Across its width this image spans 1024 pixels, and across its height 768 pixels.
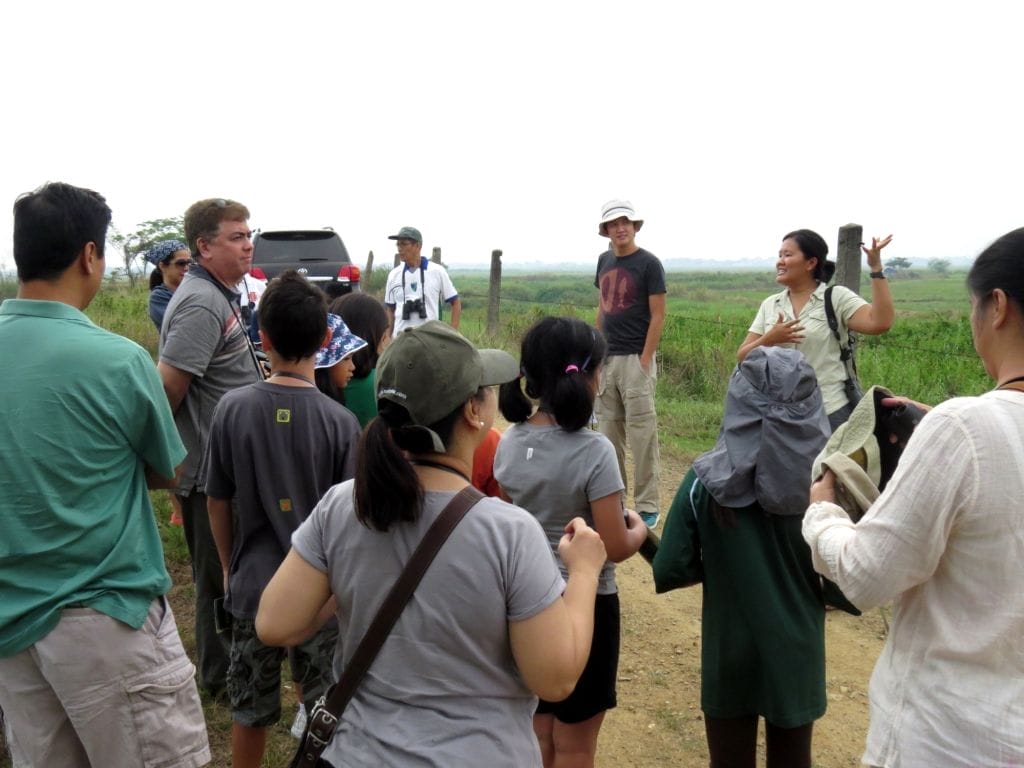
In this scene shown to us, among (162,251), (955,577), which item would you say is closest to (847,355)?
(955,577)

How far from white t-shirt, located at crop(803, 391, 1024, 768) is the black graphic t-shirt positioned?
13.1 feet

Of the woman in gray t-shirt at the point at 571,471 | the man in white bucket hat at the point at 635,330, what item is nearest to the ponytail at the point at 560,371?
the woman in gray t-shirt at the point at 571,471

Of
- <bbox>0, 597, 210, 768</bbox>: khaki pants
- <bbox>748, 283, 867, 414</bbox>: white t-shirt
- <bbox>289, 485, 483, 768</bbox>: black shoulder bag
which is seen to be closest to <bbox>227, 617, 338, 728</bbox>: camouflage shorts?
<bbox>0, 597, 210, 768</bbox>: khaki pants

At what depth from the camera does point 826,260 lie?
4438 mm

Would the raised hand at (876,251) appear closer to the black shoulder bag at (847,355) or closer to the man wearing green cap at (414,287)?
the black shoulder bag at (847,355)

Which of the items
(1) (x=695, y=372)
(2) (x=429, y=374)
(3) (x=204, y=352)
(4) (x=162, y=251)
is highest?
(4) (x=162, y=251)

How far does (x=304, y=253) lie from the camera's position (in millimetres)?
10531

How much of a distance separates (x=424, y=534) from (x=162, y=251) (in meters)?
3.74

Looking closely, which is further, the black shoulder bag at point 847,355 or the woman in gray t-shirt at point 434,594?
the black shoulder bag at point 847,355

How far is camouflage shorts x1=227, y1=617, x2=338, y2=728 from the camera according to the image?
2.71m

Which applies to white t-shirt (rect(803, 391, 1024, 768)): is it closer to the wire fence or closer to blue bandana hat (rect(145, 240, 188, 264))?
blue bandana hat (rect(145, 240, 188, 264))

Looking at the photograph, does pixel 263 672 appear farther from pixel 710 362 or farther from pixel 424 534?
pixel 710 362

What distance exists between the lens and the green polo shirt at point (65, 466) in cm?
192

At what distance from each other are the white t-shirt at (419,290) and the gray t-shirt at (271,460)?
4553mm
